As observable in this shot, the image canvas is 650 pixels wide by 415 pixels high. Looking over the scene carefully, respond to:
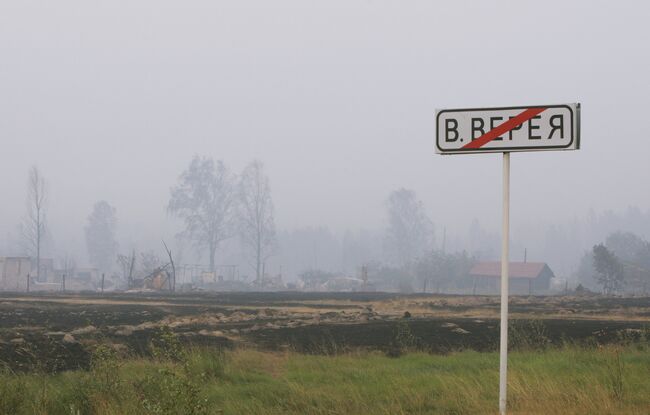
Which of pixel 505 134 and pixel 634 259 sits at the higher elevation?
pixel 505 134

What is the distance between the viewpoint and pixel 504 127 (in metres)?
A: 7.33

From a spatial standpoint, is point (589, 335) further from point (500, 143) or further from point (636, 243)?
point (636, 243)

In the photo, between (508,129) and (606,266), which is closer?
(508,129)

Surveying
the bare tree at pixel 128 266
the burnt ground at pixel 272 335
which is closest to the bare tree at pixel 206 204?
the bare tree at pixel 128 266

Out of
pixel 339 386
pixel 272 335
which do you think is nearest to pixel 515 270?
pixel 272 335

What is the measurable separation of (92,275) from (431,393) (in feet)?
389

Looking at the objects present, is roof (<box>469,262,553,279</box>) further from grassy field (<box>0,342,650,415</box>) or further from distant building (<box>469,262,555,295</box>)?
grassy field (<box>0,342,650,415</box>)

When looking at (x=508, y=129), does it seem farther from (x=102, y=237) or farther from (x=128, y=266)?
(x=102, y=237)

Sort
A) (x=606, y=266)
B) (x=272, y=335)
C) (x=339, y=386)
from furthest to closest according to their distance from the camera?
(x=606, y=266)
(x=272, y=335)
(x=339, y=386)

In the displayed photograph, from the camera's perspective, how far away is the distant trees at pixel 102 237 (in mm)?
141125

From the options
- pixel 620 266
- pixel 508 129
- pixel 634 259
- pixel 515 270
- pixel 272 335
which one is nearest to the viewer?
Result: pixel 508 129

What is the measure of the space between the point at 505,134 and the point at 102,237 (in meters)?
142

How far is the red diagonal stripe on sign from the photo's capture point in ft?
23.8

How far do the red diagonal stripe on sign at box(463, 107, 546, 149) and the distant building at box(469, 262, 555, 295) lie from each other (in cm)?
8918
